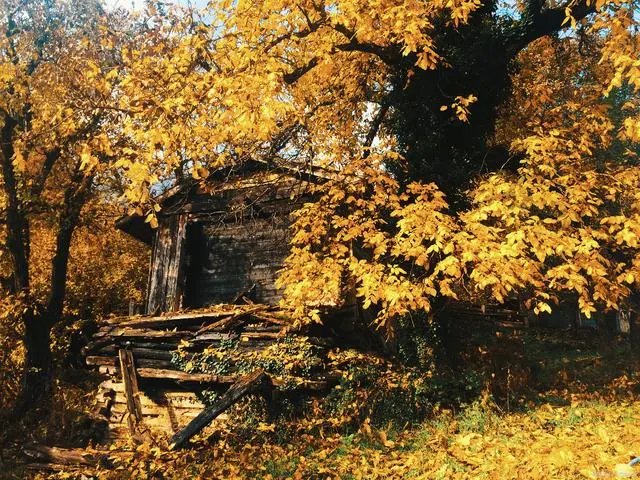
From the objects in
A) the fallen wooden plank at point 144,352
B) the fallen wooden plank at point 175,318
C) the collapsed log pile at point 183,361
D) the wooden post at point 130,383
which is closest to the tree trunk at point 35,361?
the collapsed log pile at point 183,361

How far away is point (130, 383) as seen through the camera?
1273 centimetres

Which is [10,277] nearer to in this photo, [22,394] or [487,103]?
[22,394]

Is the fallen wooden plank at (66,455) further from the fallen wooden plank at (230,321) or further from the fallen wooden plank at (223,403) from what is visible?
the fallen wooden plank at (230,321)

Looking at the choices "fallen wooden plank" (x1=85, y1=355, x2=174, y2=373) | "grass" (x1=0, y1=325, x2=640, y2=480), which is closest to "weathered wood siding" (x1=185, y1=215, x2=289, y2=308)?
"fallen wooden plank" (x1=85, y1=355, x2=174, y2=373)

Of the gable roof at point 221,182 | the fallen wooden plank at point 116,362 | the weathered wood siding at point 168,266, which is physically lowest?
the fallen wooden plank at point 116,362

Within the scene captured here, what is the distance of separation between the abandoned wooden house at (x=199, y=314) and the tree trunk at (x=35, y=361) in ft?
8.53

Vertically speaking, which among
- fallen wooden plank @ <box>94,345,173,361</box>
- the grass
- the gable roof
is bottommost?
the grass

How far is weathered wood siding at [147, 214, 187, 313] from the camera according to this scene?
631 inches

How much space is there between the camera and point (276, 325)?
12.2 meters

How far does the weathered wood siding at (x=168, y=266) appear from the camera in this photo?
16031mm

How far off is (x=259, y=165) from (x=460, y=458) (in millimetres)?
11144

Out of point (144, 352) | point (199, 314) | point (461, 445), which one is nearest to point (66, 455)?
point (144, 352)

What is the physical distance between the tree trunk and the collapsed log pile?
8.28 feet

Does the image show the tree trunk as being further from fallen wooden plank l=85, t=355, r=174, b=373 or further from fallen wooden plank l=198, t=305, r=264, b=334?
fallen wooden plank l=198, t=305, r=264, b=334
